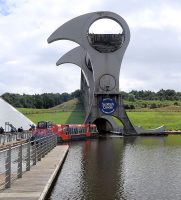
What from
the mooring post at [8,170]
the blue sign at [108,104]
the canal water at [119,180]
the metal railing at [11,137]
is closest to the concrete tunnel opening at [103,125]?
the blue sign at [108,104]

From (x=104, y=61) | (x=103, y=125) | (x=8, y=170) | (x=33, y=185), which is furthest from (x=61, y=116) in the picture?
(x=8, y=170)

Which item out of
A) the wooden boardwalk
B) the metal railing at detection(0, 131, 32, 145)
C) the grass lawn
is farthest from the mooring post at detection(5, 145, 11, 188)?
the grass lawn

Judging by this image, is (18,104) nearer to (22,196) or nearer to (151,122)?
(151,122)

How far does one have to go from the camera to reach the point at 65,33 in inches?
2840

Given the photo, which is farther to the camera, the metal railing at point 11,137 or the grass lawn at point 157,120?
the grass lawn at point 157,120

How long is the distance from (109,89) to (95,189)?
5210 centimetres

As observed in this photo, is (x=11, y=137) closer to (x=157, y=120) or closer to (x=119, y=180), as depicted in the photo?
(x=119, y=180)

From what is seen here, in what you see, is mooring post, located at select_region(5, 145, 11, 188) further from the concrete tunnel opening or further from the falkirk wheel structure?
the concrete tunnel opening

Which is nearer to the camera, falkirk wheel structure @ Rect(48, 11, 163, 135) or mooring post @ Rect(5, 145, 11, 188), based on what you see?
mooring post @ Rect(5, 145, 11, 188)

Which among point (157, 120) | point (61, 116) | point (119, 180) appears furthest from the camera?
point (61, 116)

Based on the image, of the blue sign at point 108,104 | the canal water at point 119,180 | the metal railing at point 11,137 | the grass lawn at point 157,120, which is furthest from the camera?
the grass lawn at point 157,120

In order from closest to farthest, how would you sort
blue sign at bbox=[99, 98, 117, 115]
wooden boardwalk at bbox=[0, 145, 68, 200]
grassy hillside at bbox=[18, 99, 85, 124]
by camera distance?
wooden boardwalk at bbox=[0, 145, 68, 200], blue sign at bbox=[99, 98, 117, 115], grassy hillside at bbox=[18, 99, 85, 124]

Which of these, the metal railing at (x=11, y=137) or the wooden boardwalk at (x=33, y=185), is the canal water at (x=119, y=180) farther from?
the metal railing at (x=11, y=137)

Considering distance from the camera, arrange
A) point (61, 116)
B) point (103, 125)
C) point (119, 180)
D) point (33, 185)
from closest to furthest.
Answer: point (33, 185) < point (119, 180) < point (103, 125) < point (61, 116)
